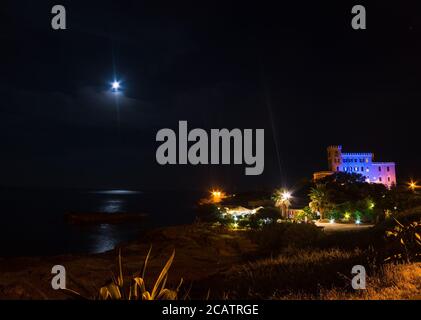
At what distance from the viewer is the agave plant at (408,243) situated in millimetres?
11633

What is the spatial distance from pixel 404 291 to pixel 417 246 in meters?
5.89

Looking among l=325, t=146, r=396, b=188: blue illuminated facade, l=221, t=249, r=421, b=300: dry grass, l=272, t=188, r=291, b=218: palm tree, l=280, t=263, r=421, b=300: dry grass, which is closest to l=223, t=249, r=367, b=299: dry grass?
l=221, t=249, r=421, b=300: dry grass

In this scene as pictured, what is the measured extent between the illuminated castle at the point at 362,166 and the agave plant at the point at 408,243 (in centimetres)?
7664

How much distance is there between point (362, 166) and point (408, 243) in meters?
85.4

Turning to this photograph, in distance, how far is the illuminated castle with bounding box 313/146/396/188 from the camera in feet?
293

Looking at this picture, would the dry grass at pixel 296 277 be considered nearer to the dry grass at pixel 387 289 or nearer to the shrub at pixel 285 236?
the dry grass at pixel 387 289

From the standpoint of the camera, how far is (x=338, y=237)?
21625 mm

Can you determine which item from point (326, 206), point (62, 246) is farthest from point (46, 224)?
point (326, 206)

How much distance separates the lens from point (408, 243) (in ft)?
41.8

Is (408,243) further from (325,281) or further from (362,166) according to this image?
(362,166)

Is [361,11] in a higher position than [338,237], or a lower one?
higher

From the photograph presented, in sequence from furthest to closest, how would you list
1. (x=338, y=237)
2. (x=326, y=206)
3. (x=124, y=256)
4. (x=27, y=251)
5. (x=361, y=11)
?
(x=27, y=251) < (x=326, y=206) < (x=124, y=256) < (x=338, y=237) < (x=361, y=11)

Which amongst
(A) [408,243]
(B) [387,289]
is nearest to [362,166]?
(A) [408,243]
